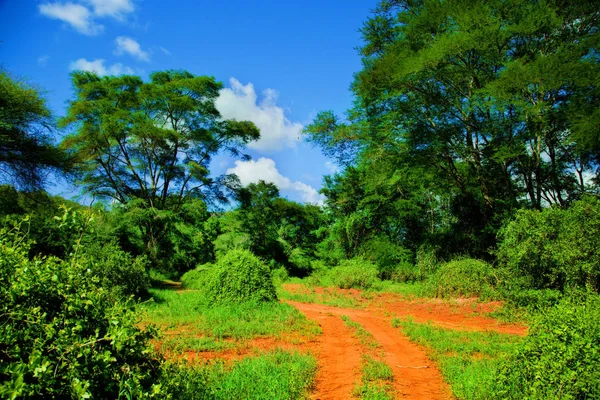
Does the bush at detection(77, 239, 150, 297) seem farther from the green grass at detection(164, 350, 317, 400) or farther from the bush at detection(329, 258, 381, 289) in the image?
the bush at detection(329, 258, 381, 289)

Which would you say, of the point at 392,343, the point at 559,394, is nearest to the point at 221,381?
the point at 559,394

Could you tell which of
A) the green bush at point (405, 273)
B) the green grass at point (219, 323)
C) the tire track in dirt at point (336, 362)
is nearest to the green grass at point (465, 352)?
the tire track in dirt at point (336, 362)

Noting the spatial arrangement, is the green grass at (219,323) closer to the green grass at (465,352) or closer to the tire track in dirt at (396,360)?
the tire track in dirt at (396,360)

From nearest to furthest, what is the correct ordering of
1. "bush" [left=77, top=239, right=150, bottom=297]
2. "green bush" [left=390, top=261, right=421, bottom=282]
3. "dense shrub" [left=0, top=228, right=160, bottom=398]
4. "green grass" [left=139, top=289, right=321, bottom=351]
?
"dense shrub" [left=0, top=228, right=160, bottom=398]
"green grass" [left=139, top=289, right=321, bottom=351]
"bush" [left=77, top=239, right=150, bottom=297]
"green bush" [left=390, top=261, right=421, bottom=282]

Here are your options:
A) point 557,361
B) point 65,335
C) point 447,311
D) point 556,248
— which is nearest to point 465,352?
point 557,361

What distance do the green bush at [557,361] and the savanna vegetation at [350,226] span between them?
0.02 metres

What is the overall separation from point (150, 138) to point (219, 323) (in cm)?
1656

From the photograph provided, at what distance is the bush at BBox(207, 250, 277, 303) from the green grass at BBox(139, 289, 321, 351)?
37 cm

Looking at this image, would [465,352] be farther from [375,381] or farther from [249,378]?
[249,378]

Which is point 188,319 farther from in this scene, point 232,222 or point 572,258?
point 232,222

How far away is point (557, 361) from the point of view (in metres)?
4.02

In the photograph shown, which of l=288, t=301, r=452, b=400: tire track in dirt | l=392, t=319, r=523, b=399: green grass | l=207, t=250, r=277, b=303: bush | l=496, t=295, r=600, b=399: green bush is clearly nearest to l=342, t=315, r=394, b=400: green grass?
l=288, t=301, r=452, b=400: tire track in dirt

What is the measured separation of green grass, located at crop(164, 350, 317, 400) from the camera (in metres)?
3.83

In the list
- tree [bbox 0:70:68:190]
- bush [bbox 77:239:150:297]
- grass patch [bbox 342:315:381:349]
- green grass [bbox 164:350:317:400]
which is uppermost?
tree [bbox 0:70:68:190]
